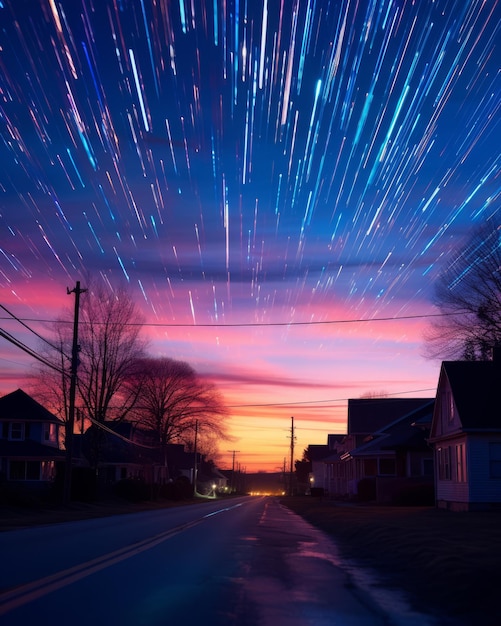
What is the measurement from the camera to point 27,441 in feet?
203

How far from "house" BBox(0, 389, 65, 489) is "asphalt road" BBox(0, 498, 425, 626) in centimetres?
4417

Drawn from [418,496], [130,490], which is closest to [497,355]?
[418,496]

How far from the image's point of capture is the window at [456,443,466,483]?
32656mm

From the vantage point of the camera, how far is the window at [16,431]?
61969mm

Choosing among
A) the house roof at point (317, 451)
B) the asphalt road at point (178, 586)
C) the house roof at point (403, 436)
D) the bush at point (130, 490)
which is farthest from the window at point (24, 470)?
the house roof at point (317, 451)

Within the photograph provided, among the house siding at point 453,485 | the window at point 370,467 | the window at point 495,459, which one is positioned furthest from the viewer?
the window at point 370,467

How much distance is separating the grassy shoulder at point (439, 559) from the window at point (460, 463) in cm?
800

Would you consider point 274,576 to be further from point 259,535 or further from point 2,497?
point 2,497

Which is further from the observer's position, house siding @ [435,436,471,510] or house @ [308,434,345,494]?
house @ [308,434,345,494]

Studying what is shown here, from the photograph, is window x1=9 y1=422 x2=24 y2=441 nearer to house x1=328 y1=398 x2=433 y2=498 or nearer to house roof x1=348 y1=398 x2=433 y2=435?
house x1=328 y1=398 x2=433 y2=498

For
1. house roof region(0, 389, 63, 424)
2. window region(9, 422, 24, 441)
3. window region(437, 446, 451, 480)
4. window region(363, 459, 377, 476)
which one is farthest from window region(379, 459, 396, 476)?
window region(9, 422, 24, 441)

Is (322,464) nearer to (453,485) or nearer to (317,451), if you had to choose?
(317,451)

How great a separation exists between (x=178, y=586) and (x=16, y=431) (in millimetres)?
54922

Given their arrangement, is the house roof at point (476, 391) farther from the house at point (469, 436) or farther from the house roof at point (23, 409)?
the house roof at point (23, 409)
